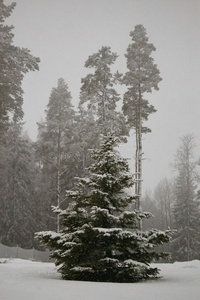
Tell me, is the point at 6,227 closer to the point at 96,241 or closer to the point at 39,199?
the point at 39,199

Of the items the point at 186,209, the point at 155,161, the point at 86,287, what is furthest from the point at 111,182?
the point at 155,161

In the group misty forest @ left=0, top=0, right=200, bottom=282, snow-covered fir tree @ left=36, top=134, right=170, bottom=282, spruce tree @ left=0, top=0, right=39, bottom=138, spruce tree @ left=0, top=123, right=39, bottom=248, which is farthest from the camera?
spruce tree @ left=0, top=123, right=39, bottom=248

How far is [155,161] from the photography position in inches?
4146

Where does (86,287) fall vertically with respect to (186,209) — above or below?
below

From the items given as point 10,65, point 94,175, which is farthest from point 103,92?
point 94,175

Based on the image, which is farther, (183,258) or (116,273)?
(183,258)

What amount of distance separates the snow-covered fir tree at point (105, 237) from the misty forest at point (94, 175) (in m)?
0.03

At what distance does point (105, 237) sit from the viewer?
31.0 ft

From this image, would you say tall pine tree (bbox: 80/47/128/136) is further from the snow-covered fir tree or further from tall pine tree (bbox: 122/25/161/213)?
the snow-covered fir tree

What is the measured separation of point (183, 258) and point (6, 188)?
858 inches

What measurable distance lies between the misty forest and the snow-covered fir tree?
0.03m

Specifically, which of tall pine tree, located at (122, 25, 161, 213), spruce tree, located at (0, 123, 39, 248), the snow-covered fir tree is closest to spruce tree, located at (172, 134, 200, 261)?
tall pine tree, located at (122, 25, 161, 213)

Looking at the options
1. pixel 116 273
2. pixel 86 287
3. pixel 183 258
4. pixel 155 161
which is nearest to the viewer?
pixel 86 287

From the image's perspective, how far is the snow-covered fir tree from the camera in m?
8.96
